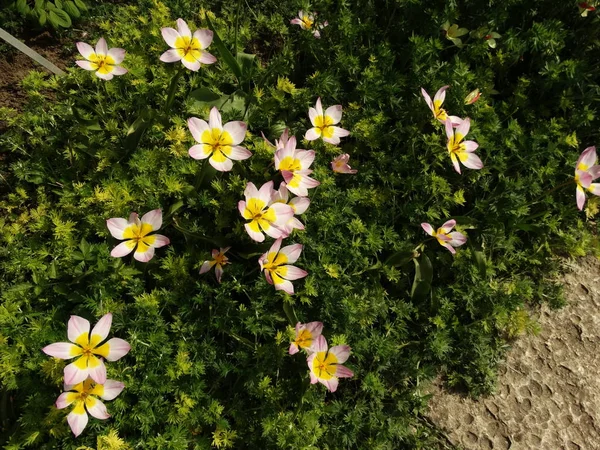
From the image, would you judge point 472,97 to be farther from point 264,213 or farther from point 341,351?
point 341,351

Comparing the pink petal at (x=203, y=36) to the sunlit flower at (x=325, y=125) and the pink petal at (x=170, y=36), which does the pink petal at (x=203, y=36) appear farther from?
the sunlit flower at (x=325, y=125)

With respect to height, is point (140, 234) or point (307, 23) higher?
point (307, 23)

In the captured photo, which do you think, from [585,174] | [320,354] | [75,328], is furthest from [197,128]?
[585,174]

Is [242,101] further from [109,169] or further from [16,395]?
[16,395]

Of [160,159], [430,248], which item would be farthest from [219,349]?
[430,248]

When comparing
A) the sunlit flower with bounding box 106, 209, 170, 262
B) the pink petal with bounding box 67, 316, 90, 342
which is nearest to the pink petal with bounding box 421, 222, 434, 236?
the sunlit flower with bounding box 106, 209, 170, 262

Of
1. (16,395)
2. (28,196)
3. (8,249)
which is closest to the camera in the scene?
(16,395)

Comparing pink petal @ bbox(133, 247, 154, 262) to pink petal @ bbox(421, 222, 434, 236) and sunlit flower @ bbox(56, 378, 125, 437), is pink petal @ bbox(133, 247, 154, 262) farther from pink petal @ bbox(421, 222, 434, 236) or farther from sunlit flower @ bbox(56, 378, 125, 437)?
pink petal @ bbox(421, 222, 434, 236)
